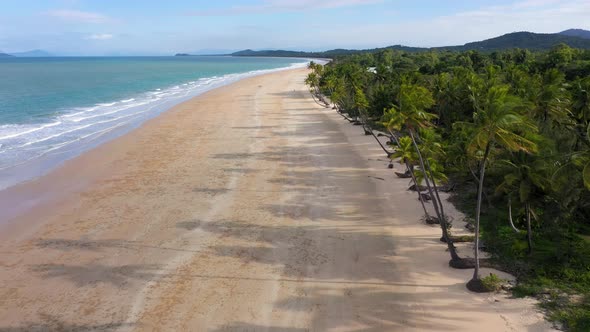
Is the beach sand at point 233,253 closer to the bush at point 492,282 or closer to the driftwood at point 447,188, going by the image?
the bush at point 492,282

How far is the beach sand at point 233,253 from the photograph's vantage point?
12719 mm

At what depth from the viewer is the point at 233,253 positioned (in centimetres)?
1653

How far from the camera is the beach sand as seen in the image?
12.7m

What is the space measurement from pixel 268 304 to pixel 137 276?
495 centimetres

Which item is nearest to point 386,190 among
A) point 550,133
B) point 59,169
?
point 550,133

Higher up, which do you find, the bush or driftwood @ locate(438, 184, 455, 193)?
driftwood @ locate(438, 184, 455, 193)

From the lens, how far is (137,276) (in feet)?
49.1

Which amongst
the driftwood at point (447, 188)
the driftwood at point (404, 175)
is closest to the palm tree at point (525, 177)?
the driftwood at point (447, 188)

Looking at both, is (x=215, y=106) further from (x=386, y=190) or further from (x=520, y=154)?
(x=520, y=154)

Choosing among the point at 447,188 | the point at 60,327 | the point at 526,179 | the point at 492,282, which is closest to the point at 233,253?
the point at 60,327

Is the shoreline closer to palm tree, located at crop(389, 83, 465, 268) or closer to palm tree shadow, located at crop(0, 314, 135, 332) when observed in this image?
palm tree shadow, located at crop(0, 314, 135, 332)

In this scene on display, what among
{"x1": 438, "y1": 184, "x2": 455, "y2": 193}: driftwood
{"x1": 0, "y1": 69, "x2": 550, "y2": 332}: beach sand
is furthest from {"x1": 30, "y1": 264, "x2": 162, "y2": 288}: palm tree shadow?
{"x1": 438, "y1": 184, "x2": 455, "y2": 193}: driftwood

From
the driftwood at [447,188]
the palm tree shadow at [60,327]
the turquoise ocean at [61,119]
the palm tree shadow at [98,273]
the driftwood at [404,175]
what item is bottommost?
the palm tree shadow at [60,327]

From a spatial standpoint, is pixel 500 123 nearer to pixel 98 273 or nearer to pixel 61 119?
pixel 98 273
